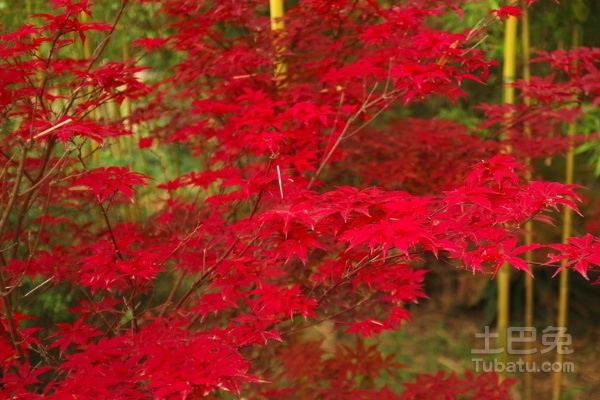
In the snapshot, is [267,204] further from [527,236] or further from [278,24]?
[527,236]

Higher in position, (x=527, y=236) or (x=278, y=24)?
(x=278, y=24)

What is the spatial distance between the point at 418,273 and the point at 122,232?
3.37 ft

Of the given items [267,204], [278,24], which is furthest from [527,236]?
[267,204]

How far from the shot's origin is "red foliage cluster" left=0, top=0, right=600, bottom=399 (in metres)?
1.59

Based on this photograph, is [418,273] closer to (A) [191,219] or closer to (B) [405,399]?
(B) [405,399]

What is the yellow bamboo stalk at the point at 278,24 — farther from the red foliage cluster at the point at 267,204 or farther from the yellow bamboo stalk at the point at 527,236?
the yellow bamboo stalk at the point at 527,236

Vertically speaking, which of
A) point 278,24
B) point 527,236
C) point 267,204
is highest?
point 278,24

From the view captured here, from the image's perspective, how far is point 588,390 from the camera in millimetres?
4957

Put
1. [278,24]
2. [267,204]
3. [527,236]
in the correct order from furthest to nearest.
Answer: [527,236]
[278,24]
[267,204]

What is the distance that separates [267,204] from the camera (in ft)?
7.57

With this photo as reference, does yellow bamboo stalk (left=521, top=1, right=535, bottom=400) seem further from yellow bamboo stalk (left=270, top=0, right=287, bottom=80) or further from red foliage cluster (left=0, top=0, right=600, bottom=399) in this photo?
yellow bamboo stalk (left=270, top=0, right=287, bottom=80)

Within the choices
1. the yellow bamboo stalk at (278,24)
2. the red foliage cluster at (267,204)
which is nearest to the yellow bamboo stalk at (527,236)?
the red foliage cluster at (267,204)

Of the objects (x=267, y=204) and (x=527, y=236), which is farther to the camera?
(x=527, y=236)

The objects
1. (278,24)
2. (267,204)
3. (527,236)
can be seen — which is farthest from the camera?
(527,236)
